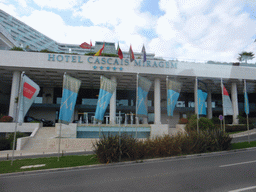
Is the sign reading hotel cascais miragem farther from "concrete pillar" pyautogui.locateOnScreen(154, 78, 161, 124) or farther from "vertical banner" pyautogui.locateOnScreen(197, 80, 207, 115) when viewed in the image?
"vertical banner" pyautogui.locateOnScreen(197, 80, 207, 115)

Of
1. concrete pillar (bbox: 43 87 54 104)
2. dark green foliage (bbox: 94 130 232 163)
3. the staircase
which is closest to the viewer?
dark green foliage (bbox: 94 130 232 163)

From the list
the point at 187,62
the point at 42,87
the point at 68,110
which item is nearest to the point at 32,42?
the point at 42,87

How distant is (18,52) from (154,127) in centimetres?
2077

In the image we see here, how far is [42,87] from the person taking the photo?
37906mm

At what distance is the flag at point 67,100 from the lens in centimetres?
1196

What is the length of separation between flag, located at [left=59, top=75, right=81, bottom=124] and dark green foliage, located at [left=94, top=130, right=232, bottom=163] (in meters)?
2.78

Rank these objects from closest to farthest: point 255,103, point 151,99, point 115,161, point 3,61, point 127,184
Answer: point 127,184 < point 115,161 < point 3,61 < point 151,99 < point 255,103

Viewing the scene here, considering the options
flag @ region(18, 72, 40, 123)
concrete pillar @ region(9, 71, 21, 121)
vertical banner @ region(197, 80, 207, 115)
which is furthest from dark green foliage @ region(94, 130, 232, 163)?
concrete pillar @ region(9, 71, 21, 121)


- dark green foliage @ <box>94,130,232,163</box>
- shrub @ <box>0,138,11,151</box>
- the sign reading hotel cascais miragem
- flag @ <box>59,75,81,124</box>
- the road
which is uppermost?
the sign reading hotel cascais miragem

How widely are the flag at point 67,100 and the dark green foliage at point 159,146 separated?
109 inches

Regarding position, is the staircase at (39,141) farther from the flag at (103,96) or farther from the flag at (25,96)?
the flag at (103,96)

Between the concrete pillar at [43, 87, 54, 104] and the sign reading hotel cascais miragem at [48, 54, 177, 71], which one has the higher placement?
the sign reading hotel cascais miragem at [48, 54, 177, 71]

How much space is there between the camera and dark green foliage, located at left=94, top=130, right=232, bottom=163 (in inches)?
415

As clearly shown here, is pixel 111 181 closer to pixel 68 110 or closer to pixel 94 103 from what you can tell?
pixel 68 110
